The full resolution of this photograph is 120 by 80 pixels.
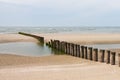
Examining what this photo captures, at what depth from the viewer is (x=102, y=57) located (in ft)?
53.7

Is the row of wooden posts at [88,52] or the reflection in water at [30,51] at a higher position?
the row of wooden posts at [88,52]

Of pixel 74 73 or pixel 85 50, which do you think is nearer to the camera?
pixel 74 73

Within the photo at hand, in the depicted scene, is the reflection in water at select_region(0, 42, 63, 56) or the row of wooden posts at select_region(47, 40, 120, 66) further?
the reflection in water at select_region(0, 42, 63, 56)

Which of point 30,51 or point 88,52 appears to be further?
point 30,51

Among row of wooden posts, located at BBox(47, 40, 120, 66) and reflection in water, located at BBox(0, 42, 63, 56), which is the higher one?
row of wooden posts, located at BBox(47, 40, 120, 66)

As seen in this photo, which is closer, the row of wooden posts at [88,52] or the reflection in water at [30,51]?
the row of wooden posts at [88,52]

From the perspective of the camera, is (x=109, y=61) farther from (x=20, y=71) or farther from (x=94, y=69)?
(x=20, y=71)

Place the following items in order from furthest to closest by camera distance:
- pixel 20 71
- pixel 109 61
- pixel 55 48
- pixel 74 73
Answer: pixel 55 48 → pixel 109 61 → pixel 20 71 → pixel 74 73

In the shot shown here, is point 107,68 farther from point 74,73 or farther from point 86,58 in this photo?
point 86,58

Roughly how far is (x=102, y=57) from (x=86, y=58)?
219cm

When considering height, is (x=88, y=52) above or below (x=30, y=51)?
above

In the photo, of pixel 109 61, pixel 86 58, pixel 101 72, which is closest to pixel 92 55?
pixel 86 58

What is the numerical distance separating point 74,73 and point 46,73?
1293 mm

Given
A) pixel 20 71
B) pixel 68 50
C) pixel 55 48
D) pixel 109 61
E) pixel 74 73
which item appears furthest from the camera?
pixel 55 48
